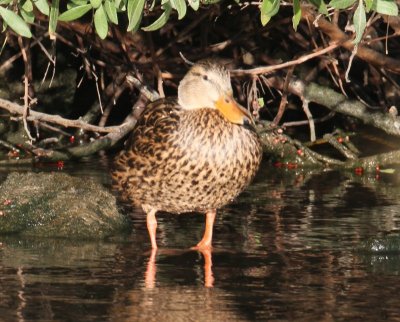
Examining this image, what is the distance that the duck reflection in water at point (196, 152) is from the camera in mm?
7852

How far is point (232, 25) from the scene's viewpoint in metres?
12.1

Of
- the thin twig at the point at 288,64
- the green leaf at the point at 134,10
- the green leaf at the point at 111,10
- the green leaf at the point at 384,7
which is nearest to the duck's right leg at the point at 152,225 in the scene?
the green leaf at the point at 111,10

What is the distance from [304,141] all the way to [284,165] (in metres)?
0.84

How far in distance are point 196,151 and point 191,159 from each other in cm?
6

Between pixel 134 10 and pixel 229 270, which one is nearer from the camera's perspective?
pixel 134 10

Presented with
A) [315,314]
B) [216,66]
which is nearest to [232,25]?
[216,66]

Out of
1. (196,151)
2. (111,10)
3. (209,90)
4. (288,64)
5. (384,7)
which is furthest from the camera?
(288,64)

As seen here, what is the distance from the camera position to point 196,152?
7.85 m

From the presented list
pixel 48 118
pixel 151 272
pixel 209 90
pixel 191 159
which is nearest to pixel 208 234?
pixel 191 159

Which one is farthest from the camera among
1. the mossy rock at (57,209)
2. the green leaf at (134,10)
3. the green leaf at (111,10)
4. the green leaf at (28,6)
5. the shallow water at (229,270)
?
the mossy rock at (57,209)

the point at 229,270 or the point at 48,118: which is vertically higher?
the point at 48,118

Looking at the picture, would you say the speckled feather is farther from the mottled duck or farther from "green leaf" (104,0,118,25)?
"green leaf" (104,0,118,25)

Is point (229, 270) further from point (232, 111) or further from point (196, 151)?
point (232, 111)

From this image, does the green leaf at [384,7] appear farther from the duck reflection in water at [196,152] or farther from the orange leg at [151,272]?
the orange leg at [151,272]
